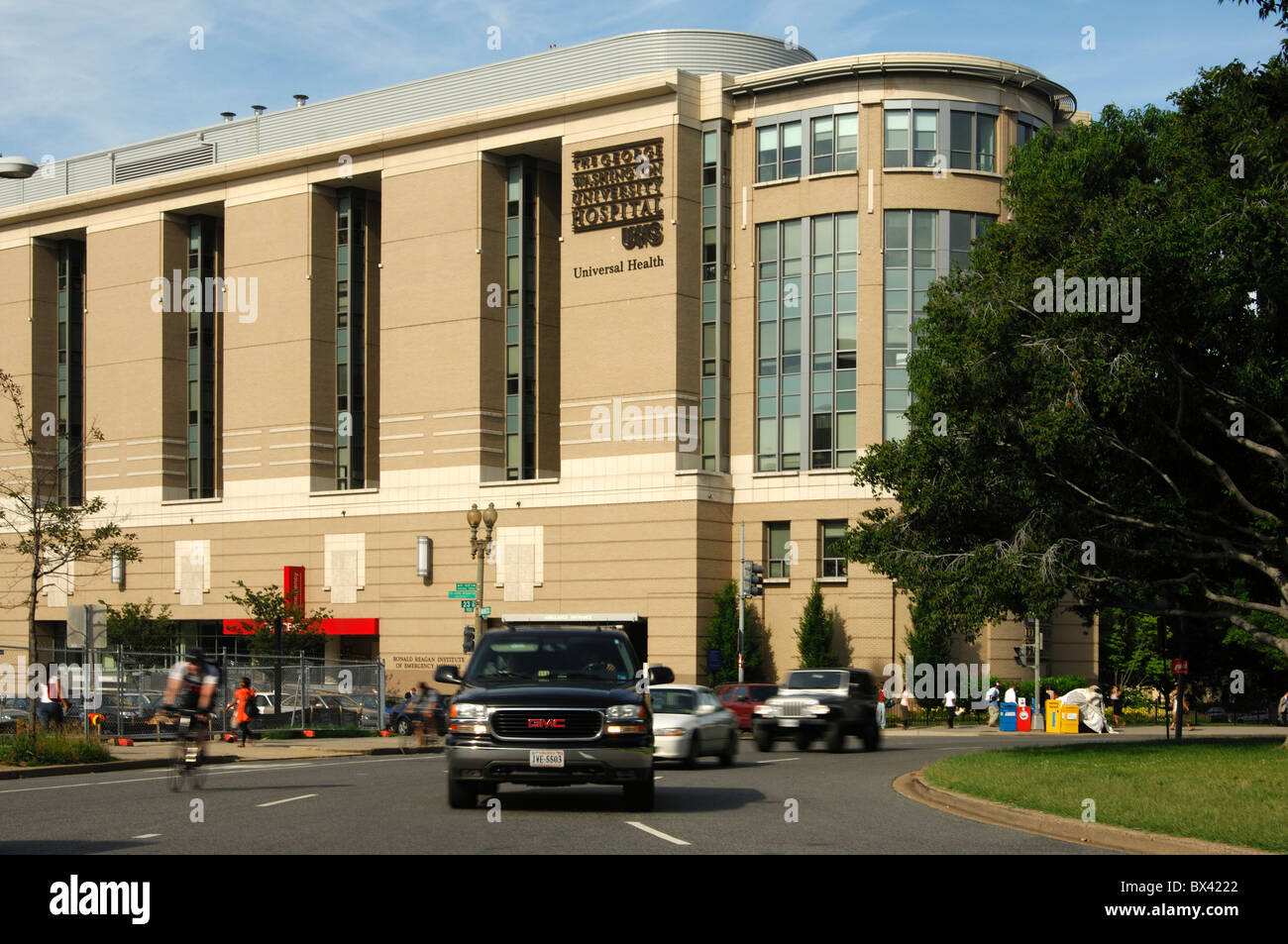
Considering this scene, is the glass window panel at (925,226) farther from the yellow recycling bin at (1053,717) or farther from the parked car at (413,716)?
the parked car at (413,716)

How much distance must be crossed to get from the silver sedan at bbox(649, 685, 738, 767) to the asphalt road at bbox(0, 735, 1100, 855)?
1.60 m

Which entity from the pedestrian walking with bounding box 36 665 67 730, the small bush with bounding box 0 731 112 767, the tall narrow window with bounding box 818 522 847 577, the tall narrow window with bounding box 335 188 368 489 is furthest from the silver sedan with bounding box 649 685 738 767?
the tall narrow window with bounding box 335 188 368 489

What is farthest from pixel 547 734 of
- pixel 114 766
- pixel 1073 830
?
pixel 114 766

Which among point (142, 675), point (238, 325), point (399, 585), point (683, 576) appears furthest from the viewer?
point (238, 325)

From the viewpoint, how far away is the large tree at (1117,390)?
87.1 feet

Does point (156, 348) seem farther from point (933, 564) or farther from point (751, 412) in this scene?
point (933, 564)

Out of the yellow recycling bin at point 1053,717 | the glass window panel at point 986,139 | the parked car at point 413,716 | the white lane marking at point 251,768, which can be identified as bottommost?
the yellow recycling bin at point 1053,717

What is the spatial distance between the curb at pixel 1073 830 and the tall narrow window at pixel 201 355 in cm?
6107

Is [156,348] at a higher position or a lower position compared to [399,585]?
higher

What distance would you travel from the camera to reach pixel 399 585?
68.1 meters

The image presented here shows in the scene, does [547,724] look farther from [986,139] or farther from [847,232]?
[986,139]

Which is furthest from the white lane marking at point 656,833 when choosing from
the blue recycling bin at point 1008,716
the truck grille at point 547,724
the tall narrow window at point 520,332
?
the tall narrow window at point 520,332

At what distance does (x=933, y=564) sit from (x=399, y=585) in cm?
3977
